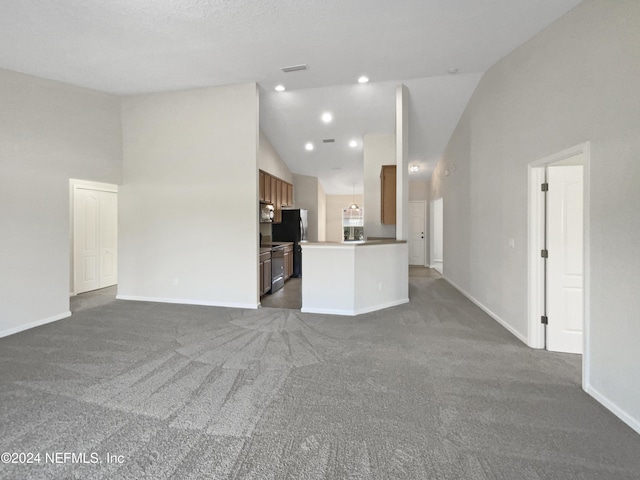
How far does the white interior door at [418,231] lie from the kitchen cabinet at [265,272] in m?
5.74

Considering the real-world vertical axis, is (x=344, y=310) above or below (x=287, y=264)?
below

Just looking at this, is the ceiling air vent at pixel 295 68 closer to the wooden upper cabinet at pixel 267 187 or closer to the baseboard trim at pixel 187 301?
the wooden upper cabinet at pixel 267 187

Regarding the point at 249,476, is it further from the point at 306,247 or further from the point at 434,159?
the point at 434,159

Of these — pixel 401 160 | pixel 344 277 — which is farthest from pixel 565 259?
pixel 401 160

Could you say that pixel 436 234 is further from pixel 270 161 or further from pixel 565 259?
pixel 565 259

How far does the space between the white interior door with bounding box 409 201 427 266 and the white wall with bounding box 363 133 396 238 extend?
3682mm

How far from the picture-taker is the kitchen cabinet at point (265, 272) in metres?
5.07

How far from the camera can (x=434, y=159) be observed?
755 cm

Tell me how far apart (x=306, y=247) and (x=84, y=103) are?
13.0 feet

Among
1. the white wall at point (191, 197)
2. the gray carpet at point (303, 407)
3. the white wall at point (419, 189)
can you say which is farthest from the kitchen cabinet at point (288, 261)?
the white wall at point (419, 189)

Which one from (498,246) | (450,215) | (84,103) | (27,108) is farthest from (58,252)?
(450,215)

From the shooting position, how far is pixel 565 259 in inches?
115

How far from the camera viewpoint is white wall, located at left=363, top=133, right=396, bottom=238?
6.14m

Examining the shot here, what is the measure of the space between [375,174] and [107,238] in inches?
238
